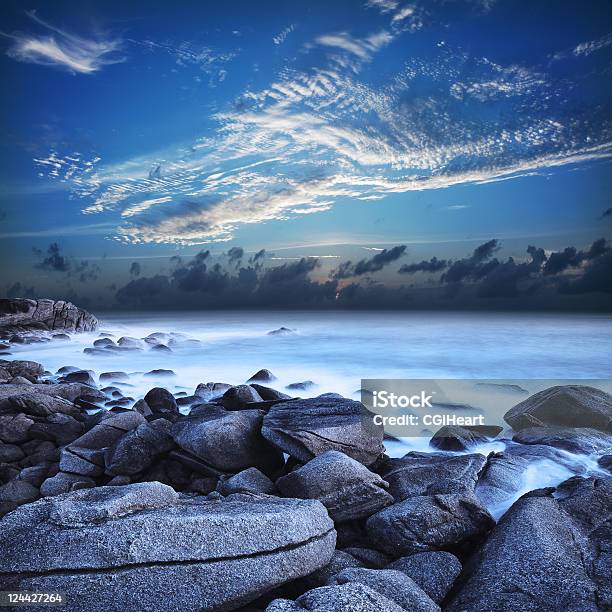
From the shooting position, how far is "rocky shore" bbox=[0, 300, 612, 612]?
140 inches

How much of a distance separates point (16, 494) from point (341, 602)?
17.4ft

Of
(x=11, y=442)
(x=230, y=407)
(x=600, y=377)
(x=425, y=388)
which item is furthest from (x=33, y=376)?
(x=600, y=377)

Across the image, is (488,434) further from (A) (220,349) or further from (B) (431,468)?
(A) (220,349)

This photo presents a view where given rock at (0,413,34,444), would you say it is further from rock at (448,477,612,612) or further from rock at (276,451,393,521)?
rock at (448,477,612,612)

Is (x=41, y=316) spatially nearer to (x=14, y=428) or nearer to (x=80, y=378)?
(x=80, y=378)

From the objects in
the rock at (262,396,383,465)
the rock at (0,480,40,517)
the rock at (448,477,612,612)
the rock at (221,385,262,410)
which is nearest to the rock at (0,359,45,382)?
the rock at (221,385,262,410)

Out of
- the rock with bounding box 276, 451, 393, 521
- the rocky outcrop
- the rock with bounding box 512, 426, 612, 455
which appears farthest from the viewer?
the rocky outcrop

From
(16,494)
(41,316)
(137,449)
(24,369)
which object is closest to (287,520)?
(137,449)

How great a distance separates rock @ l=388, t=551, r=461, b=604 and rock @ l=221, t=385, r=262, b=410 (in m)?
4.96

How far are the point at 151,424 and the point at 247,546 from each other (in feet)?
13.3

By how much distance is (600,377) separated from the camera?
2045 cm

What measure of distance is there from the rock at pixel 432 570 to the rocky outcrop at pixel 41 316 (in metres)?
27.3

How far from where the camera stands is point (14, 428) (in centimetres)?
827

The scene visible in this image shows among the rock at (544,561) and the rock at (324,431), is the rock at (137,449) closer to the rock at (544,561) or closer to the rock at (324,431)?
the rock at (324,431)
